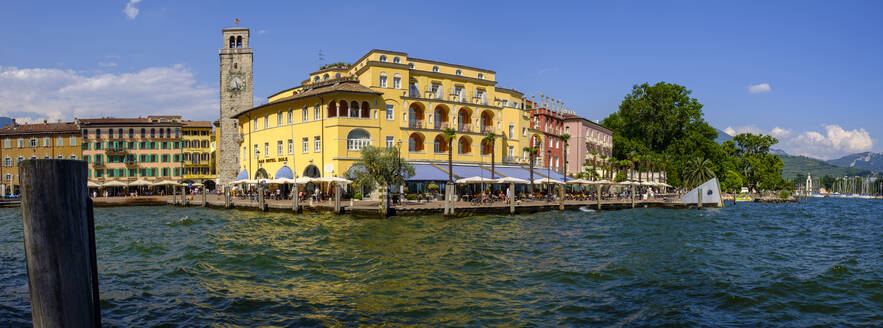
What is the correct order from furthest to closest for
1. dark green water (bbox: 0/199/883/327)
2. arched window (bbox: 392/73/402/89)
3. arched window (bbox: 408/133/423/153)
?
arched window (bbox: 408/133/423/153) < arched window (bbox: 392/73/402/89) < dark green water (bbox: 0/199/883/327)

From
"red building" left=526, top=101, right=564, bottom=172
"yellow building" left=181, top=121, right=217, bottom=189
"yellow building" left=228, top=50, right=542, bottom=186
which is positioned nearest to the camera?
"yellow building" left=228, top=50, right=542, bottom=186

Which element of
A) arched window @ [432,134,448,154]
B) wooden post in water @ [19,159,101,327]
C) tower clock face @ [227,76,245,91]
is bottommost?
wooden post in water @ [19,159,101,327]

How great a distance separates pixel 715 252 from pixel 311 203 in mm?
23370

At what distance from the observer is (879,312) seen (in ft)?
36.2

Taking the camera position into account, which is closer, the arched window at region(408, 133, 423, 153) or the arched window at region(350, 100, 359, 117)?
the arched window at region(350, 100, 359, 117)

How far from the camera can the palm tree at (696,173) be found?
6381cm

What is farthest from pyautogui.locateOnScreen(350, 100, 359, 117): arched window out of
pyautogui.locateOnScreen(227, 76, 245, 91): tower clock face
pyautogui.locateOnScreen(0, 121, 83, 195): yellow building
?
pyautogui.locateOnScreen(0, 121, 83, 195): yellow building

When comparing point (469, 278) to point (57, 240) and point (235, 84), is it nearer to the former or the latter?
point (57, 240)

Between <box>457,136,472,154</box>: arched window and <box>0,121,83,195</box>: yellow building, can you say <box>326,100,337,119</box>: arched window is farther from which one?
<box>0,121,83,195</box>: yellow building

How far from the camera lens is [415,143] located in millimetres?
46656

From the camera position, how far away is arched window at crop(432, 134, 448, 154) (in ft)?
155

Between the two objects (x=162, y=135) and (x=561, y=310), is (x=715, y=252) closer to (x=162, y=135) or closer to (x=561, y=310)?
(x=561, y=310)

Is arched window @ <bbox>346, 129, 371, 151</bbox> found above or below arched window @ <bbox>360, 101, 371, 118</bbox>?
below

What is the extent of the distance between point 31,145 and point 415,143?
2040 inches
